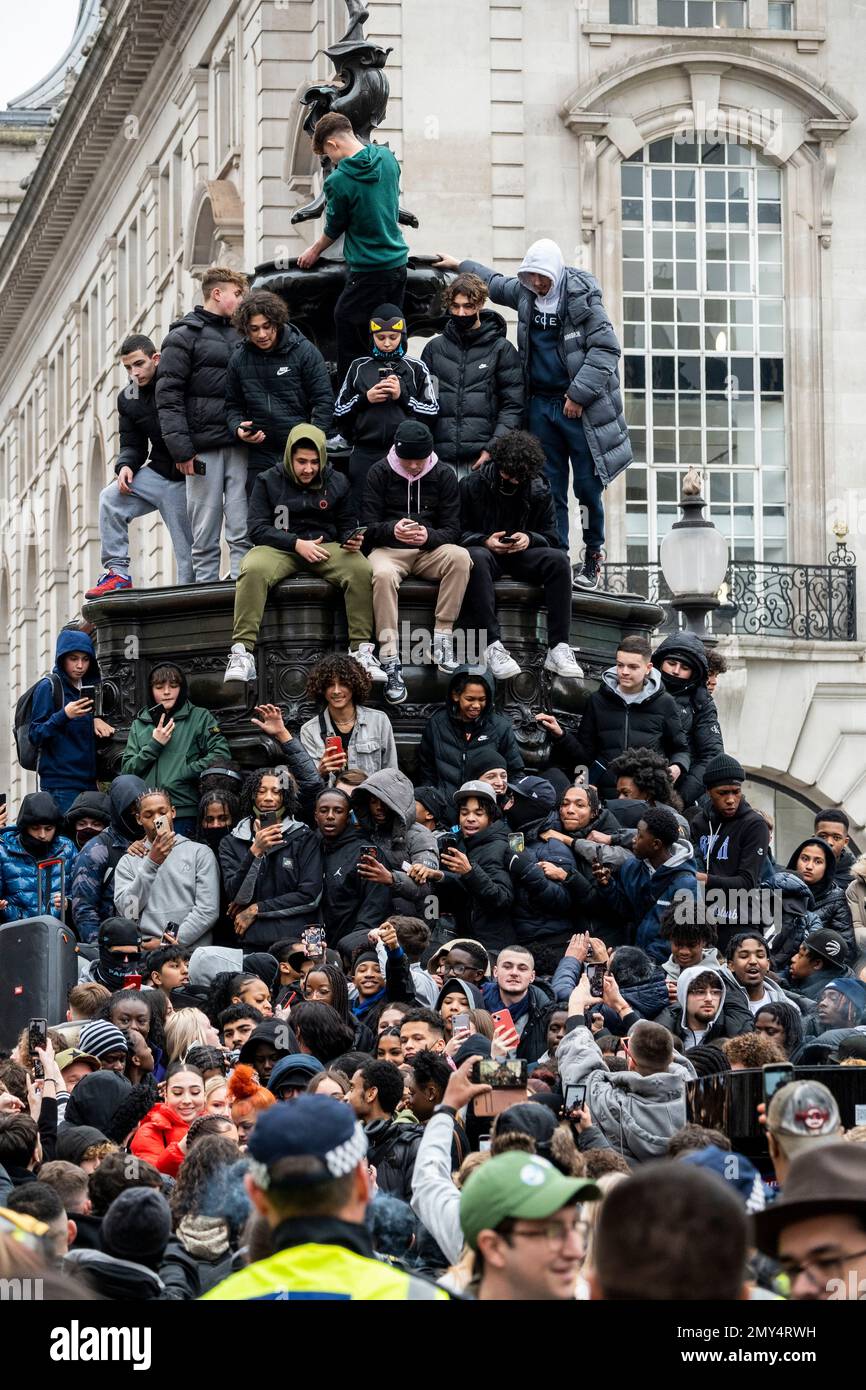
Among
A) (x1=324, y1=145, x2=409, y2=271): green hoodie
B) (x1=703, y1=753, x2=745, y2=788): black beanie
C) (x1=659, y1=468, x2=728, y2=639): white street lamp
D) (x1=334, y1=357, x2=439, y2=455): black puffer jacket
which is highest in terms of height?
(x1=324, y1=145, x2=409, y2=271): green hoodie

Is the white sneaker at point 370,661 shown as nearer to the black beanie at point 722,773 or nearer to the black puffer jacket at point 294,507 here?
the black puffer jacket at point 294,507

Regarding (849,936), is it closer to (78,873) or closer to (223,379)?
(78,873)

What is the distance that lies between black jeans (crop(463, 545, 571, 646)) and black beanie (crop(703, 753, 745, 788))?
1.59 meters

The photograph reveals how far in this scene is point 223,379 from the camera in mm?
15633

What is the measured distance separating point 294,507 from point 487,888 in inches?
103

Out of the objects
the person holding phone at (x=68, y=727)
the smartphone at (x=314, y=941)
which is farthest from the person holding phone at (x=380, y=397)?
the smartphone at (x=314, y=941)

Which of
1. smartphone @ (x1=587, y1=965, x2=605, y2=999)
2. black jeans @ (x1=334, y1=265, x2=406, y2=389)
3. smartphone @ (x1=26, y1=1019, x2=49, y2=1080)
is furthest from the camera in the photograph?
black jeans @ (x1=334, y1=265, x2=406, y2=389)

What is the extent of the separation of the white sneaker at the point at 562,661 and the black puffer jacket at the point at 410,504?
942 millimetres

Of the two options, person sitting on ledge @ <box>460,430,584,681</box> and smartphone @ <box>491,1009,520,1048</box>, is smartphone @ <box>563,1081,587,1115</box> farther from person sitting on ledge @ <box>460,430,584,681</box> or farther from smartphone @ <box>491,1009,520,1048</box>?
person sitting on ledge @ <box>460,430,584,681</box>

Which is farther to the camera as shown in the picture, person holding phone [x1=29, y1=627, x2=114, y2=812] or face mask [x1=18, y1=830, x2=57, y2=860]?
person holding phone [x1=29, y1=627, x2=114, y2=812]

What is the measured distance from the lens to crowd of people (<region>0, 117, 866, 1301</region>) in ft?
27.1

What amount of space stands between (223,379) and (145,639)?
5.06 feet

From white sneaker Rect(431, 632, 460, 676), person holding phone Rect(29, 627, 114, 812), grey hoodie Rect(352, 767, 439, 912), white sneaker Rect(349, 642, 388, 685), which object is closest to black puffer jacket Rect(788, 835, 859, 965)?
grey hoodie Rect(352, 767, 439, 912)
